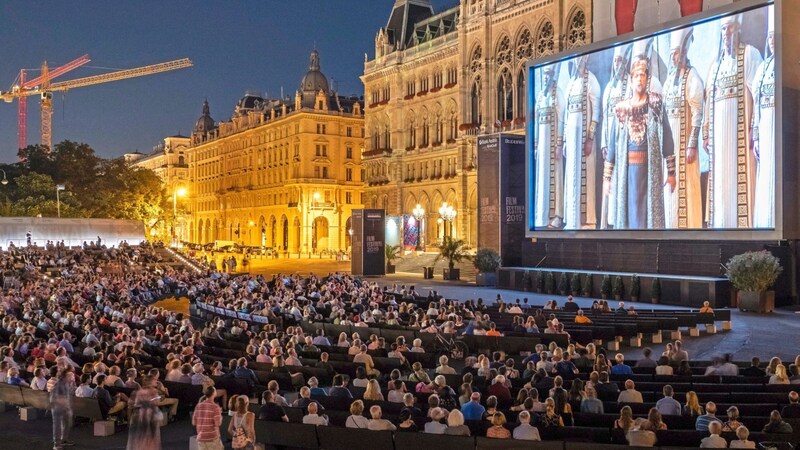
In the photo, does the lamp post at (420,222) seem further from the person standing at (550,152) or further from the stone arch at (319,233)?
the stone arch at (319,233)

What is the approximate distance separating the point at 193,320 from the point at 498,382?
21061 mm

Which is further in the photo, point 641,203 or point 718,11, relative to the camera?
point 641,203

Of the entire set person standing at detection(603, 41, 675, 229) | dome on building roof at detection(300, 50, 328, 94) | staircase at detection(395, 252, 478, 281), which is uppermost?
dome on building roof at detection(300, 50, 328, 94)

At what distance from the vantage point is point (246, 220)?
10962cm

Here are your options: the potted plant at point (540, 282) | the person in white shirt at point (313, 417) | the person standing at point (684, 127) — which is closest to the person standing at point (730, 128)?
the person standing at point (684, 127)

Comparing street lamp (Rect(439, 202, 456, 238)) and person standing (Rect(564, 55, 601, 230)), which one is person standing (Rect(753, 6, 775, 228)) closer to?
person standing (Rect(564, 55, 601, 230))

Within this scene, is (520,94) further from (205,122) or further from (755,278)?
(205,122)

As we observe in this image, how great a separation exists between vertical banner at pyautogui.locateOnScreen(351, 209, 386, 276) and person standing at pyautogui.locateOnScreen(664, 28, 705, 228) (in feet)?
77.3

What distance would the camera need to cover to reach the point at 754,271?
2770cm

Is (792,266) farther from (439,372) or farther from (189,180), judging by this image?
(189,180)

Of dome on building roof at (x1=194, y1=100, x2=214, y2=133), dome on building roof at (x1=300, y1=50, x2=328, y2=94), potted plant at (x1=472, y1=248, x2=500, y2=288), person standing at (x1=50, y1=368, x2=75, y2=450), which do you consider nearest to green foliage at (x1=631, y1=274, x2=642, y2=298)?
potted plant at (x1=472, y1=248, x2=500, y2=288)

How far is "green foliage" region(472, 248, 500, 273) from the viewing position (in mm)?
43188

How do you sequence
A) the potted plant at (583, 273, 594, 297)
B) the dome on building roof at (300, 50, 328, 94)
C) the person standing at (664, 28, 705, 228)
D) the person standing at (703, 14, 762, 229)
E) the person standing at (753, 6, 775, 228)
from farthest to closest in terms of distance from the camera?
the dome on building roof at (300, 50, 328, 94) → the potted plant at (583, 273, 594, 297) → the person standing at (664, 28, 705, 228) → the person standing at (703, 14, 762, 229) → the person standing at (753, 6, 775, 228)

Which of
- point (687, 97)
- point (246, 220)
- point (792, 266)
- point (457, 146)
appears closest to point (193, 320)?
point (687, 97)
